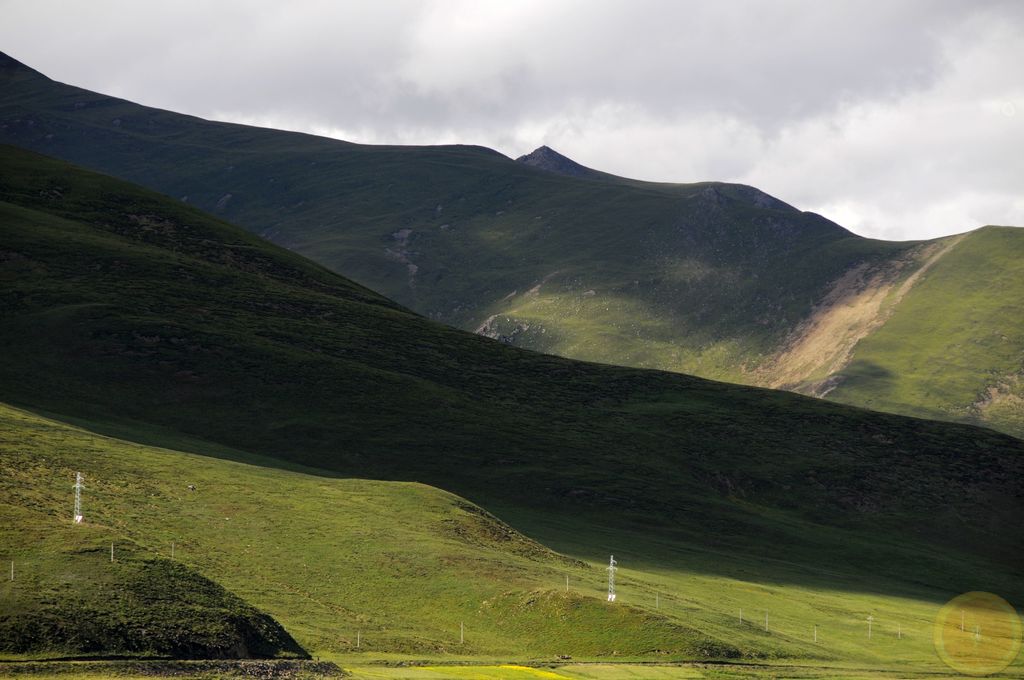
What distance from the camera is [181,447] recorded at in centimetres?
11681

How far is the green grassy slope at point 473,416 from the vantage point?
133500 millimetres

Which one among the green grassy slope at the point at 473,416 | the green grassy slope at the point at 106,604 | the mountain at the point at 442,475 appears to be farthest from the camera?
the green grassy slope at the point at 473,416

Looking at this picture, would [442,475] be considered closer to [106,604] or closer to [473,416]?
[473,416]

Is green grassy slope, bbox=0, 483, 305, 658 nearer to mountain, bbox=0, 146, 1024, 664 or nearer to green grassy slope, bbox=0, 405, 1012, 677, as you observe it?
green grassy slope, bbox=0, 405, 1012, 677

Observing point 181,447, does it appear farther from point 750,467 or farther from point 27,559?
point 750,467

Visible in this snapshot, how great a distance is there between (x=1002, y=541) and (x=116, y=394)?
104683mm
